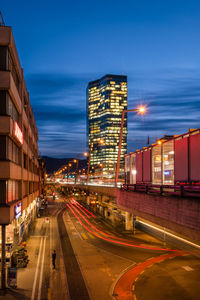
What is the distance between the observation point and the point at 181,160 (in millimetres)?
25906

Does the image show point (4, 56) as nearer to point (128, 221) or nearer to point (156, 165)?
point (156, 165)

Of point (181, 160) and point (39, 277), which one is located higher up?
point (181, 160)

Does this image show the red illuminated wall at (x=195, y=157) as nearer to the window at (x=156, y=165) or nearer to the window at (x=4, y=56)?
the window at (x=156, y=165)

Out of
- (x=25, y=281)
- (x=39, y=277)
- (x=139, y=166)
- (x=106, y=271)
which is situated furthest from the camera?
(x=139, y=166)

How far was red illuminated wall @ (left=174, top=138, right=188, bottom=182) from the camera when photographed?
2530 centimetres

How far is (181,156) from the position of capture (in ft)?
85.4

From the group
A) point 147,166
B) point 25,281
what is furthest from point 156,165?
point 25,281

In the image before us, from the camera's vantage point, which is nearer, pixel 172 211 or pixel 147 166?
pixel 172 211

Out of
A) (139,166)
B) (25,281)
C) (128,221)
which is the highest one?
(139,166)

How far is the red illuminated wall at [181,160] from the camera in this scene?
25297mm

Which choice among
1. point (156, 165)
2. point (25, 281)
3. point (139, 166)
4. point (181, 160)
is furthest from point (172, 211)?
point (139, 166)

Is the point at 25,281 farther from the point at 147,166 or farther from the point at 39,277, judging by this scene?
the point at 147,166

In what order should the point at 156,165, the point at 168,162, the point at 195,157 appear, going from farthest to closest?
the point at 156,165 → the point at 168,162 → the point at 195,157

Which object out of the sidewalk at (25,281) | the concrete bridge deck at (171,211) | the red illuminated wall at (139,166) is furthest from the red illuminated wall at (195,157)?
the sidewalk at (25,281)
